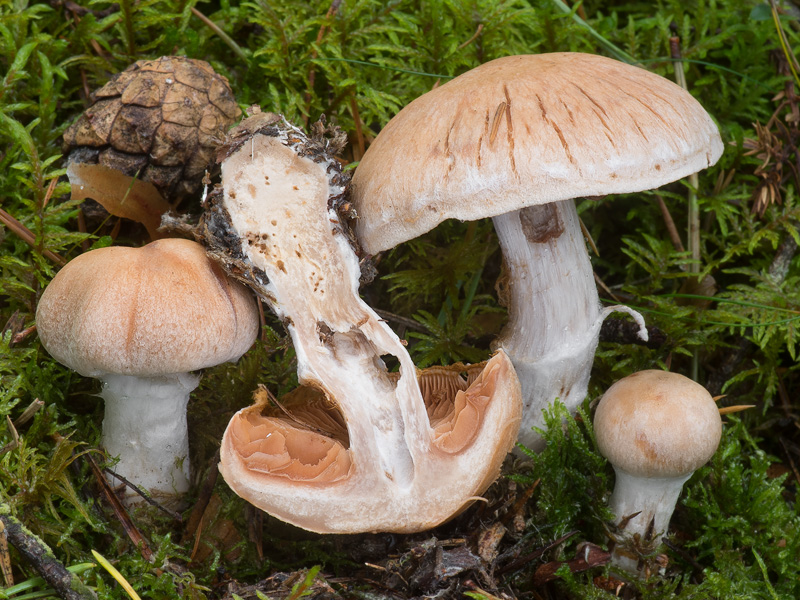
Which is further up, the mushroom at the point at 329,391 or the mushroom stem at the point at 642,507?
the mushroom at the point at 329,391

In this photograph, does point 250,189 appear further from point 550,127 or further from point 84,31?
point 84,31

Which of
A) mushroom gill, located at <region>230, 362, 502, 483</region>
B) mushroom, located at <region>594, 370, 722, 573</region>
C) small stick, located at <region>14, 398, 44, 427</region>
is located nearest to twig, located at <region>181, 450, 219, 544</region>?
mushroom gill, located at <region>230, 362, 502, 483</region>

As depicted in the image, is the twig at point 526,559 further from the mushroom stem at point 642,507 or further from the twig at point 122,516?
the twig at point 122,516

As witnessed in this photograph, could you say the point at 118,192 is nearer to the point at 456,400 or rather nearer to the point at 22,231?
the point at 22,231

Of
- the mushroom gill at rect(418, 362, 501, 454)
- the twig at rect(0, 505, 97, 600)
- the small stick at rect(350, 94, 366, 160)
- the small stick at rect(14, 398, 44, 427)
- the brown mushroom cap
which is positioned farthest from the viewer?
the small stick at rect(350, 94, 366, 160)

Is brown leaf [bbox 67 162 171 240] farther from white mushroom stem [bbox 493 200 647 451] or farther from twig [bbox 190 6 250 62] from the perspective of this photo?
white mushroom stem [bbox 493 200 647 451]

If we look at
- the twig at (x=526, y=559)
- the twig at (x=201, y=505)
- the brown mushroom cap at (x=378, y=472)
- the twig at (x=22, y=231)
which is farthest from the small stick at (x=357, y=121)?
the twig at (x=526, y=559)
